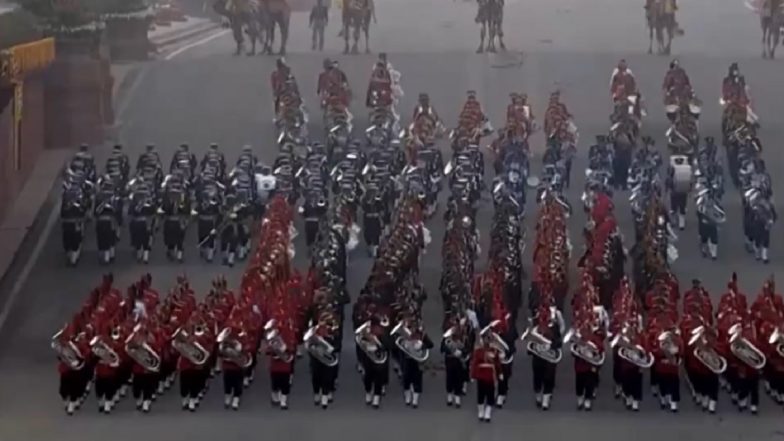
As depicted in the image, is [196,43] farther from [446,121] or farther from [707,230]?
[707,230]

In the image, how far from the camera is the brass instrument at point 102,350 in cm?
1916

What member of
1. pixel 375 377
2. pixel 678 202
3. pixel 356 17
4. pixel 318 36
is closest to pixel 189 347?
pixel 375 377

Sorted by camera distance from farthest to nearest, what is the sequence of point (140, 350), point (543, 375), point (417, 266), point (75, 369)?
point (417, 266), point (543, 375), point (75, 369), point (140, 350)

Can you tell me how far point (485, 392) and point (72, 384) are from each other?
14.5ft

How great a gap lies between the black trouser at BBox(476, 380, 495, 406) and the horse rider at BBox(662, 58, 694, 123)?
11.7 m

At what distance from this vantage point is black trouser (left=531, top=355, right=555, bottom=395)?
19.9 m

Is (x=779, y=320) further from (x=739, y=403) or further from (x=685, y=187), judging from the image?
(x=685, y=187)

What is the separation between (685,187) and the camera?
2650 centimetres

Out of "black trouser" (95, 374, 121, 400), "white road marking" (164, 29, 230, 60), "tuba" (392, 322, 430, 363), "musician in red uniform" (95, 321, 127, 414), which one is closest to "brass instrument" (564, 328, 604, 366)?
"tuba" (392, 322, 430, 363)

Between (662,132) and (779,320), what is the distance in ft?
41.4

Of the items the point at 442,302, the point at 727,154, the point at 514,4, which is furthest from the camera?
the point at 514,4

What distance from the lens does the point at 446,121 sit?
109 feet

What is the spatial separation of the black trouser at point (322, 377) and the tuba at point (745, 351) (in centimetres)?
429

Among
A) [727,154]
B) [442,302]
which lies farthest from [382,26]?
[442,302]
